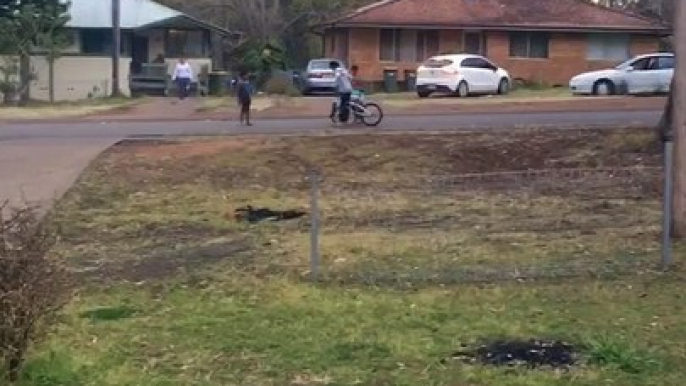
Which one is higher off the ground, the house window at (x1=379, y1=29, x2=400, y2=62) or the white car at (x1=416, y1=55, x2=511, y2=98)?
the house window at (x1=379, y1=29, x2=400, y2=62)

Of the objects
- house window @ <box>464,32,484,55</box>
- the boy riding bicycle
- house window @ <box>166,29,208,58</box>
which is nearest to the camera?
the boy riding bicycle

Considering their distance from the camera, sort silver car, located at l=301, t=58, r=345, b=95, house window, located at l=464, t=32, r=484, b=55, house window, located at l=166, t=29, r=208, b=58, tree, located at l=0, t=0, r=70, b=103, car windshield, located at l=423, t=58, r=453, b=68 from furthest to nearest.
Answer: house window, located at l=166, t=29, r=208, b=58, house window, located at l=464, t=32, r=484, b=55, silver car, located at l=301, t=58, r=345, b=95, tree, located at l=0, t=0, r=70, b=103, car windshield, located at l=423, t=58, r=453, b=68

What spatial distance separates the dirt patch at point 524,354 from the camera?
24.9 feet

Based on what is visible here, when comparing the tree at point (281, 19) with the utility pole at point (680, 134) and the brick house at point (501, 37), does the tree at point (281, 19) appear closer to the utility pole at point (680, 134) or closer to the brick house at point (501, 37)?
the brick house at point (501, 37)

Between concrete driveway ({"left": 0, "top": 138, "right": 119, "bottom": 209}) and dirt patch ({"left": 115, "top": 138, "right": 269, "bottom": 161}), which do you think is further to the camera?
dirt patch ({"left": 115, "top": 138, "right": 269, "bottom": 161})

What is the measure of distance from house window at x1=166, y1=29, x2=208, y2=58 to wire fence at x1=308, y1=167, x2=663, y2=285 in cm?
4161

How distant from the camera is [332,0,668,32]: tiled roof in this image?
54.1 metres

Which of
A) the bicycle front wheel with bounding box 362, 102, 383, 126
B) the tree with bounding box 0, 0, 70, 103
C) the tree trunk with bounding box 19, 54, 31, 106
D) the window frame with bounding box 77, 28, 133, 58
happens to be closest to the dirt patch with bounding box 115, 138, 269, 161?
the bicycle front wheel with bounding box 362, 102, 383, 126

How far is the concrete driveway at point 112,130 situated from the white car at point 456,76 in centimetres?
1112

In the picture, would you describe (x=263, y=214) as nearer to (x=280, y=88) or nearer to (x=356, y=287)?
(x=356, y=287)

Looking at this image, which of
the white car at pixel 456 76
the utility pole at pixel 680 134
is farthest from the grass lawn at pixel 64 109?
the utility pole at pixel 680 134

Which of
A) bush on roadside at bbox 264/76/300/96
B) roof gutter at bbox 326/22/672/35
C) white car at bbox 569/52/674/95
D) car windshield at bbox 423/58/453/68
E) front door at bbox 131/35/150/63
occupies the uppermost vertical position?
roof gutter at bbox 326/22/672/35

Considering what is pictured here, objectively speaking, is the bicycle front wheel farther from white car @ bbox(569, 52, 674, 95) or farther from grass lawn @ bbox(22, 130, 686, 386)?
white car @ bbox(569, 52, 674, 95)

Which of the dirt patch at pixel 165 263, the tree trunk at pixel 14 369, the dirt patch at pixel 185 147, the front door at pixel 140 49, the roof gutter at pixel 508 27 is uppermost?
the roof gutter at pixel 508 27
